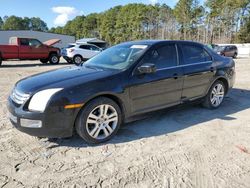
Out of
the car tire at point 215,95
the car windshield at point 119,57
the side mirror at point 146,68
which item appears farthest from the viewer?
the car tire at point 215,95

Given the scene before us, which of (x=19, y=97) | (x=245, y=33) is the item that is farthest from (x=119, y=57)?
(x=245, y=33)

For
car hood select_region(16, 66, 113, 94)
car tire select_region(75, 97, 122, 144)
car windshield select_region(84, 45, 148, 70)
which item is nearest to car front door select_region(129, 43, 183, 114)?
car windshield select_region(84, 45, 148, 70)

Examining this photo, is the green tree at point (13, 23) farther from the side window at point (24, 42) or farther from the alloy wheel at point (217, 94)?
the alloy wheel at point (217, 94)

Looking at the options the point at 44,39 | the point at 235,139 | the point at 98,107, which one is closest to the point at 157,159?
the point at 98,107

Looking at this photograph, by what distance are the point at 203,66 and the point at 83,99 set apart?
2.82 m

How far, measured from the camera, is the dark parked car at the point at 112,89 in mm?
3594

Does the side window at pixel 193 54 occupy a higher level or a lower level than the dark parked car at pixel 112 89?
higher

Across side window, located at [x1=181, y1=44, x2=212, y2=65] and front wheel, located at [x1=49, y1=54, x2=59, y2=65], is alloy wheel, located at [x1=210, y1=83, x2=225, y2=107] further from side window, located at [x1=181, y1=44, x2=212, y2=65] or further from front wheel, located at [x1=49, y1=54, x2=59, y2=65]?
front wheel, located at [x1=49, y1=54, x2=59, y2=65]

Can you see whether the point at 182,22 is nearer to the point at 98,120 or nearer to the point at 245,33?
the point at 245,33

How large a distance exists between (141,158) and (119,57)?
6.48 feet

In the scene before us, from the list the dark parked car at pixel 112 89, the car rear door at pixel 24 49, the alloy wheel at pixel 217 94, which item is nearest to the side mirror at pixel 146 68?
the dark parked car at pixel 112 89

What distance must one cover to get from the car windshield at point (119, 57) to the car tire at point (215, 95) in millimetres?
1954

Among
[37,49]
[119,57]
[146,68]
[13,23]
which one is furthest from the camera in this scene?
[13,23]

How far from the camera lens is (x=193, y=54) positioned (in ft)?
17.4
